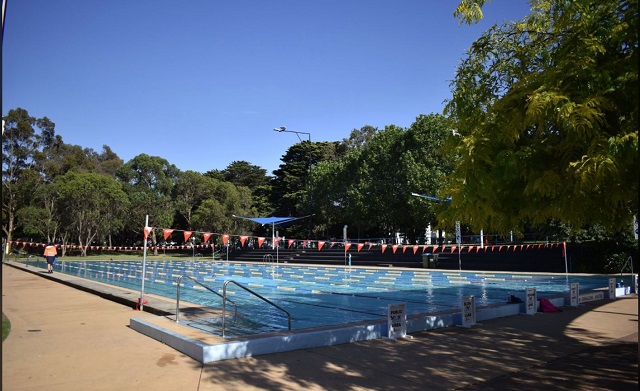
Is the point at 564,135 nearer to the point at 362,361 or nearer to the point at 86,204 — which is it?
the point at 362,361

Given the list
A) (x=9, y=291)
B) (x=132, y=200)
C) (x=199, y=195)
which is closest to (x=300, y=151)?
(x=199, y=195)

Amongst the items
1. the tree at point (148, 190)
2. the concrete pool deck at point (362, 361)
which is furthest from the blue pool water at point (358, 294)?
the tree at point (148, 190)

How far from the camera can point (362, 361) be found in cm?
710

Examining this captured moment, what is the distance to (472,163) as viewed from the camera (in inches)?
192

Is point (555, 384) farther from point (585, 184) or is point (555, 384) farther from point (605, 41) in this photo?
point (605, 41)

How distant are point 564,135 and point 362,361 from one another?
14.4 ft

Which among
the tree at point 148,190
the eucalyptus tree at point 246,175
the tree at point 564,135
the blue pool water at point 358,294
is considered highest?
the eucalyptus tree at point 246,175

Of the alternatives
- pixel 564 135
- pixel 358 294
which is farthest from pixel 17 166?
pixel 564 135

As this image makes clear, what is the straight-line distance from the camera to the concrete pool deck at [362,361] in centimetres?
599

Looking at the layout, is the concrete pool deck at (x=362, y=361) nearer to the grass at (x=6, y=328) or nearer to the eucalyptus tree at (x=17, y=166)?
the grass at (x=6, y=328)

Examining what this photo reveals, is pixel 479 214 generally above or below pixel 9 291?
above

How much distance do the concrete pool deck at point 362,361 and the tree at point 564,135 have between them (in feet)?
7.40

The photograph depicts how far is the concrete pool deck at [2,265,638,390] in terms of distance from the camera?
236 inches

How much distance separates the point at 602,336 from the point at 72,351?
385 inches
